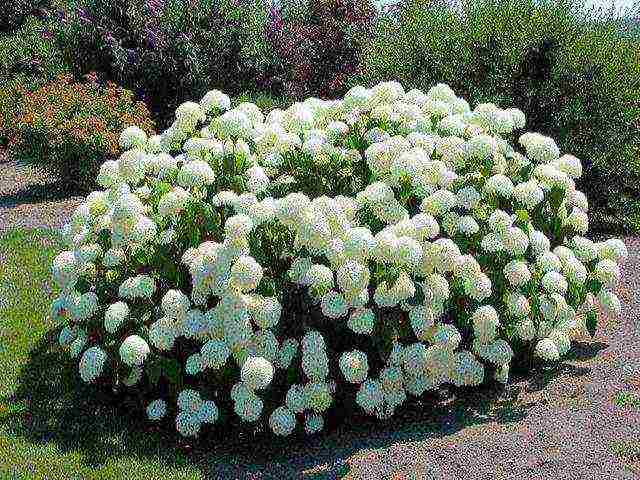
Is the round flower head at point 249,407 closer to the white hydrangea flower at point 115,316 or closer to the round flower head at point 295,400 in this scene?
the round flower head at point 295,400

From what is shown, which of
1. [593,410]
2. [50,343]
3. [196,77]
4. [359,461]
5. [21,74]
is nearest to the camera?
[359,461]

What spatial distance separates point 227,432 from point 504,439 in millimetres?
1333

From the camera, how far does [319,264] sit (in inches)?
159

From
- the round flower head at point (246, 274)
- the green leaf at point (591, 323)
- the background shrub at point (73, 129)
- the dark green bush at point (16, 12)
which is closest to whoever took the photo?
the round flower head at point (246, 274)

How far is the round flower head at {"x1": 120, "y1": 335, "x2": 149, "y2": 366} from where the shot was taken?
393cm

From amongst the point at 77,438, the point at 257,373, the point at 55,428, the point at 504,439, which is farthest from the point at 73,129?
the point at 504,439

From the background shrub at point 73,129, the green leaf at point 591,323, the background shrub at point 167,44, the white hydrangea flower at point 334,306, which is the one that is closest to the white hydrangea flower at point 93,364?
the white hydrangea flower at point 334,306

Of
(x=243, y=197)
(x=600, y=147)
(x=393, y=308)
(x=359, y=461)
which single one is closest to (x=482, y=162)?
(x=393, y=308)

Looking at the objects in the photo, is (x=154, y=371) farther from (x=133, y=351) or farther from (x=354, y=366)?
(x=354, y=366)

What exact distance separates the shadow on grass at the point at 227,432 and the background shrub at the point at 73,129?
548 cm

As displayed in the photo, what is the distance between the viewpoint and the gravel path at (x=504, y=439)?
3859 mm

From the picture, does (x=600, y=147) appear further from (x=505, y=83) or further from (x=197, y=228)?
(x=197, y=228)

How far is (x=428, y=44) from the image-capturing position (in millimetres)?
7633

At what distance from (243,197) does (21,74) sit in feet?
40.9
